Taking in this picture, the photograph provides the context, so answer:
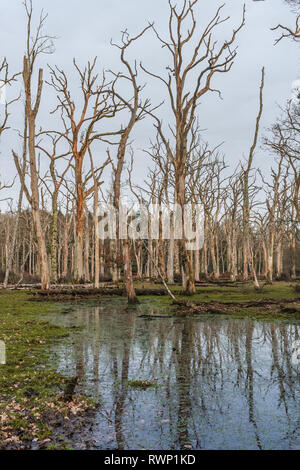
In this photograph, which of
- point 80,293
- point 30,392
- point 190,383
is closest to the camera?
point 30,392

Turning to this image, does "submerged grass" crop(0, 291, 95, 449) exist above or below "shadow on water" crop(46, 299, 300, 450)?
above

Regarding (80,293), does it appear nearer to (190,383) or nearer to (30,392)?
(190,383)

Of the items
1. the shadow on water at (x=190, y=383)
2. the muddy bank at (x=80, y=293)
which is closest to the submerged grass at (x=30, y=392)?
the shadow on water at (x=190, y=383)

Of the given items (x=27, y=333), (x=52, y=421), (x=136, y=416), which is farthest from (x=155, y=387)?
(x=27, y=333)

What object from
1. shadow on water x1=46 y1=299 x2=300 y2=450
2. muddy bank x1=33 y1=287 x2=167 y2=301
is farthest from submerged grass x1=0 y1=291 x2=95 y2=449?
muddy bank x1=33 y1=287 x2=167 y2=301

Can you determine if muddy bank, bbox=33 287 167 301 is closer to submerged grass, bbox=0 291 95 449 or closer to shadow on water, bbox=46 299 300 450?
shadow on water, bbox=46 299 300 450

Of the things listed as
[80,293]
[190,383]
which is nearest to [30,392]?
[190,383]

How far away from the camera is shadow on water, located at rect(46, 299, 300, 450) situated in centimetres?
456

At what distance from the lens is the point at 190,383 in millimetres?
6508

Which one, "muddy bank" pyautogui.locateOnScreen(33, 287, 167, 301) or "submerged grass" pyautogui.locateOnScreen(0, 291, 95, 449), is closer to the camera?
"submerged grass" pyautogui.locateOnScreen(0, 291, 95, 449)

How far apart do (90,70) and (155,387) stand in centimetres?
2540

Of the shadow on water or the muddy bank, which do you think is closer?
the shadow on water
